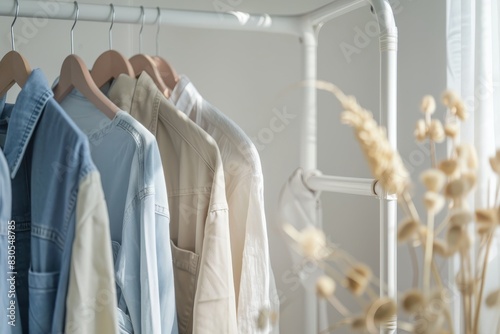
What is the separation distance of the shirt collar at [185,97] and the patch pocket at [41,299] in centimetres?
40

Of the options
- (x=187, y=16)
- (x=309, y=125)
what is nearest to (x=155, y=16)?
(x=187, y=16)

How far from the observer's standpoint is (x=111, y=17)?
1097 mm

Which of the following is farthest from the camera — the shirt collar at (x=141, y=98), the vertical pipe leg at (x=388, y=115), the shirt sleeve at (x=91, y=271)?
the shirt collar at (x=141, y=98)

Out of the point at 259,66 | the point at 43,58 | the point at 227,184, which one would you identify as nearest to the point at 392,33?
the point at 227,184

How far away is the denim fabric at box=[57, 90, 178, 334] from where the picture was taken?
89 cm

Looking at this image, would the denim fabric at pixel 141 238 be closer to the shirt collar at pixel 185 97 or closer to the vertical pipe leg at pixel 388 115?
the shirt collar at pixel 185 97

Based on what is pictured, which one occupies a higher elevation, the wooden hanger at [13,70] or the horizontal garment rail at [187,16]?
the horizontal garment rail at [187,16]

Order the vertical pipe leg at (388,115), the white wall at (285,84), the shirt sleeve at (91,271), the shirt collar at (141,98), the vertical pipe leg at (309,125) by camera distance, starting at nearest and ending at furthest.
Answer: the shirt sleeve at (91,271) < the vertical pipe leg at (388,115) < the shirt collar at (141,98) < the vertical pipe leg at (309,125) < the white wall at (285,84)

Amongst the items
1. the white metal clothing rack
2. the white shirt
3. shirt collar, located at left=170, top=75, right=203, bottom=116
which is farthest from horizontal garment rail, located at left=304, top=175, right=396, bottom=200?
shirt collar, located at left=170, top=75, right=203, bottom=116

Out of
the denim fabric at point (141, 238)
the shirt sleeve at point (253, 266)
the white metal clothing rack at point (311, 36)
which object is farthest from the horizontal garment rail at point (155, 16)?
the shirt sleeve at point (253, 266)

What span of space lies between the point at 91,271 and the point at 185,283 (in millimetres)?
254

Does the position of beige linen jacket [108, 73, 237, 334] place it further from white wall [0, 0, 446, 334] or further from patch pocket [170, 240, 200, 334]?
white wall [0, 0, 446, 334]

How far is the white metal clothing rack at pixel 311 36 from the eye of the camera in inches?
36.8

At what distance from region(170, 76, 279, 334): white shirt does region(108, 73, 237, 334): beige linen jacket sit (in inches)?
1.6
